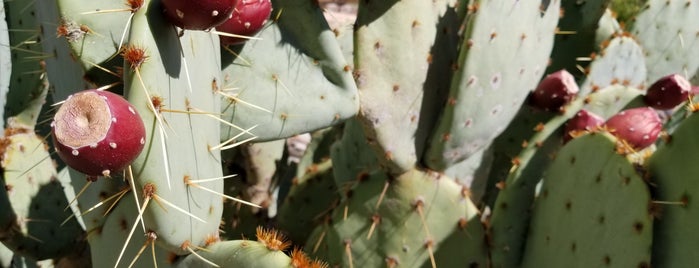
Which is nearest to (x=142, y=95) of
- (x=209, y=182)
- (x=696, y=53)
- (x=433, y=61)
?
(x=209, y=182)

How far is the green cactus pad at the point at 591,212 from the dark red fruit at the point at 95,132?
44.0 inches

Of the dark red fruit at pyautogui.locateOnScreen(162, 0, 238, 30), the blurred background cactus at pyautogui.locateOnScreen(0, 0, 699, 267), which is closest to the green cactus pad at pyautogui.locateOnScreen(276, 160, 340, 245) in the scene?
the blurred background cactus at pyautogui.locateOnScreen(0, 0, 699, 267)

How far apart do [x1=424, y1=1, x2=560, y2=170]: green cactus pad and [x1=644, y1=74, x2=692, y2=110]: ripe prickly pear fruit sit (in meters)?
0.35

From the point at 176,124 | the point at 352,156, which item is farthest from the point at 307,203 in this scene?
the point at 176,124

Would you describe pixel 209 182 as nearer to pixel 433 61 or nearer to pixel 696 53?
pixel 433 61

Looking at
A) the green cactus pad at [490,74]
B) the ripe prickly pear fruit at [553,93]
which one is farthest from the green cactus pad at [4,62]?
the ripe prickly pear fruit at [553,93]

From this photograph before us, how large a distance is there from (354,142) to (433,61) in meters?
0.40

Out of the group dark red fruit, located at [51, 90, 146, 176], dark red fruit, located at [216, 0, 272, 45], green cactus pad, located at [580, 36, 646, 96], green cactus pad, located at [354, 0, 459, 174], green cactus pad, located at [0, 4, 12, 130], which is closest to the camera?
dark red fruit, located at [51, 90, 146, 176]

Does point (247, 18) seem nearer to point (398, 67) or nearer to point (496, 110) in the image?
point (398, 67)

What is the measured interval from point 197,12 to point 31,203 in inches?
40.6

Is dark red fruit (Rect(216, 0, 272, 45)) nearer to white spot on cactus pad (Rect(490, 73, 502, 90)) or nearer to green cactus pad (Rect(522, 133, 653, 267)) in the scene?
white spot on cactus pad (Rect(490, 73, 502, 90))

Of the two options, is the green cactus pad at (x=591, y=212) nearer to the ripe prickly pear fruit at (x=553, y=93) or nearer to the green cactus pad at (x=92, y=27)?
the ripe prickly pear fruit at (x=553, y=93)

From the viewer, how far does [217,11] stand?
4.07ft

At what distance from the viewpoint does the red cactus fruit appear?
7.05 feet
